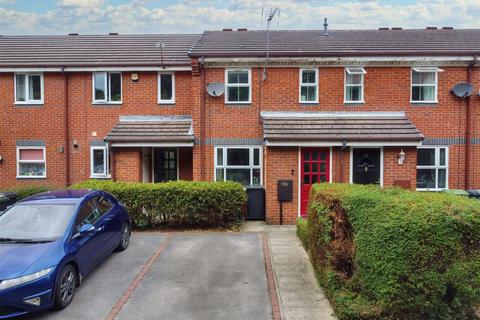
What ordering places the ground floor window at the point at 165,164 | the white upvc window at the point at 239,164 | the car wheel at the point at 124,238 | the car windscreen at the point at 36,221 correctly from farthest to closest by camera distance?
the ground floor window at the point at 165,164 → the white upvc window at the point at 239,164 → the car wheel at the point at 124,238 → the car windscreen at the point at 36,221

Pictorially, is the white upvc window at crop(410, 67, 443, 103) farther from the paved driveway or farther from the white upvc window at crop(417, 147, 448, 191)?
the paved driveway

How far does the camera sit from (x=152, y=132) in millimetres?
13453

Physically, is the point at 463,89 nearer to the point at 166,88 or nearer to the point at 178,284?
the point at 166,88

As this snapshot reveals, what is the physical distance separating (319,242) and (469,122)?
9400 mm

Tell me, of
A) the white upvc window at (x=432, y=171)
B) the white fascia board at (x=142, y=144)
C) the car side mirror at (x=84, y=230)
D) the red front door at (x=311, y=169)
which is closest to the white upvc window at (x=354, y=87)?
the red front door at (x=311, y=169)

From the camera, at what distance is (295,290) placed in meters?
6.56

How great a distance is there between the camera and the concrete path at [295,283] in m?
5.76

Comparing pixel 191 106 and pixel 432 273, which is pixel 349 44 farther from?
pixel 432 273

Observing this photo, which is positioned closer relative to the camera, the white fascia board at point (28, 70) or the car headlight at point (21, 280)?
the car headlight at point (21, 280)

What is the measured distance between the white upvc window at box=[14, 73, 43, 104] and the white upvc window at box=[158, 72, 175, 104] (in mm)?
4304

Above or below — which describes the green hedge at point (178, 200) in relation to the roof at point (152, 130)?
below

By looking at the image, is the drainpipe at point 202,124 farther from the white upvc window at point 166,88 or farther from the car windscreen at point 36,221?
the car windscreen at point 36,221

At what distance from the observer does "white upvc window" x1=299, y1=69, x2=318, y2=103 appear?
43.8 ft

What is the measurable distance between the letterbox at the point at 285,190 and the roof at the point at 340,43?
13.8ft
